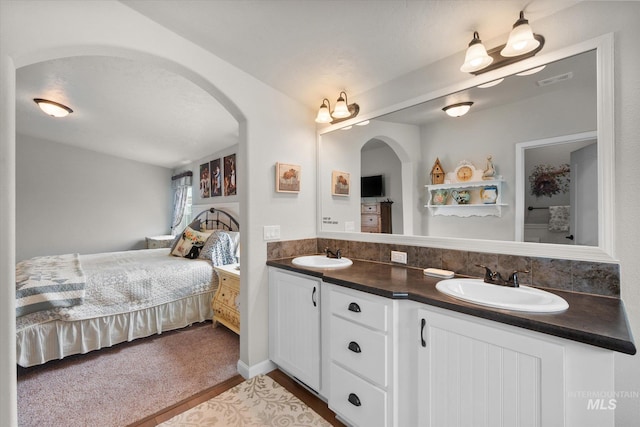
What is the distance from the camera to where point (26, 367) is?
2123 mm

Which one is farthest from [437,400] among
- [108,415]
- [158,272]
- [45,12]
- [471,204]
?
[158,272]

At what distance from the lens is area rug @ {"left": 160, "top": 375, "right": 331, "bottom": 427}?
157 centimetres

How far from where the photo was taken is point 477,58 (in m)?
1.38

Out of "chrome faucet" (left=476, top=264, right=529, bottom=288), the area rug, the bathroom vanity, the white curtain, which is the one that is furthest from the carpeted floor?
the white curtain

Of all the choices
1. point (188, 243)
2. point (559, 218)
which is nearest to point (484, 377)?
point (559, 218)

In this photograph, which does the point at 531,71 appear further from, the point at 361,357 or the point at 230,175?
the point at 230,175

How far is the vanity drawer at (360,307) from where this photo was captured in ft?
4.28

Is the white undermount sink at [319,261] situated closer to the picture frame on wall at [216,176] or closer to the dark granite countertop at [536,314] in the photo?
the dark granite countertop at [536,314]

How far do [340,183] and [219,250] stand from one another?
1.86 metres

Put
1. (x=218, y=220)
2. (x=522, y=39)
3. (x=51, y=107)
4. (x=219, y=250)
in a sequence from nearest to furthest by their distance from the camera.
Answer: (x=522, y=39) < (x=51, y=107) < (x=219, y=250) < (x=218, y=220)

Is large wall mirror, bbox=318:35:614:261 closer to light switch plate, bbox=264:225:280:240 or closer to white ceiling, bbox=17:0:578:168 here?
white ceiling, bbox=17:0:578:168

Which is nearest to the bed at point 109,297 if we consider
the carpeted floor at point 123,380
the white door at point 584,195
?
the carpeted floor at point 123,380

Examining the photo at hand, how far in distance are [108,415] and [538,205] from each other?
2846 millimetres

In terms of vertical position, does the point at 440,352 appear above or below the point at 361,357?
above
